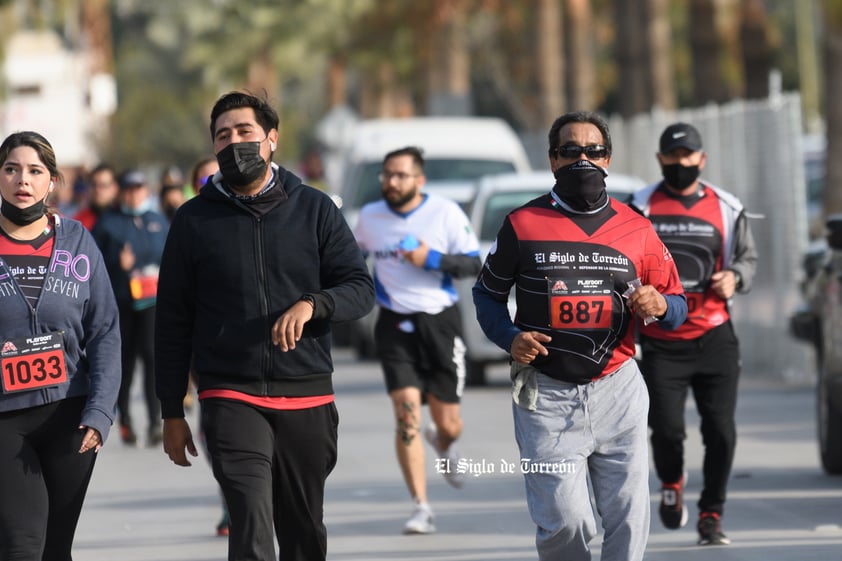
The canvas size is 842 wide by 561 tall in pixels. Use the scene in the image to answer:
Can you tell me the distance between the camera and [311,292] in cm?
688

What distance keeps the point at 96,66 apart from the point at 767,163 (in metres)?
66.4

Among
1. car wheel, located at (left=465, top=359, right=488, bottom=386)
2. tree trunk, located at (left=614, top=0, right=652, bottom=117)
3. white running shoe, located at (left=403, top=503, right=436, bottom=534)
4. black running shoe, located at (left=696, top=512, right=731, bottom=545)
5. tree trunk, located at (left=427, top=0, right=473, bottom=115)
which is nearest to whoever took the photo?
black running shoe, located at (left=696, top=512, right=731, bottom=545)

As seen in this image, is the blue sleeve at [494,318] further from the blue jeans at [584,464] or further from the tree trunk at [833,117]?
the tree trunk at [833,117]

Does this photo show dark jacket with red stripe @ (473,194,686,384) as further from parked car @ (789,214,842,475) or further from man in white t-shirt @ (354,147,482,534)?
parked car @ (789,214,842,475)

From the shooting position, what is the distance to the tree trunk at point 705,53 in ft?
88.5

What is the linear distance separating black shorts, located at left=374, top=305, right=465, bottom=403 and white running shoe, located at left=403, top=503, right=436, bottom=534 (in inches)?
25.9

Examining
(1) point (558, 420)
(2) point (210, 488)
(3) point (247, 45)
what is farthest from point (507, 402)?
(3) point (247, 45)

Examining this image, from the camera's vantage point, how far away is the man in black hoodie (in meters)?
6.80

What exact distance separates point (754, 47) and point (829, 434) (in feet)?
64.8

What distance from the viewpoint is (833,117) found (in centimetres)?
2109

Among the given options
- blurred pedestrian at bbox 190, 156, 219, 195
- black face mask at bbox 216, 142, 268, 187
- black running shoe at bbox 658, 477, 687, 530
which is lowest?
black running shoe at bbox 658, 477, 687, 530

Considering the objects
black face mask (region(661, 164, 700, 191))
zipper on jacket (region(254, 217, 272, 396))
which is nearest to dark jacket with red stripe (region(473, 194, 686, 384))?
zipper on jacket (region(254, 217, 272, 396))

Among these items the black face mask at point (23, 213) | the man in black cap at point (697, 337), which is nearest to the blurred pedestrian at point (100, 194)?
the man in black cap at point (697, 337)

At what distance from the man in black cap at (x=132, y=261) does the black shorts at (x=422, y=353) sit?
4.97m
